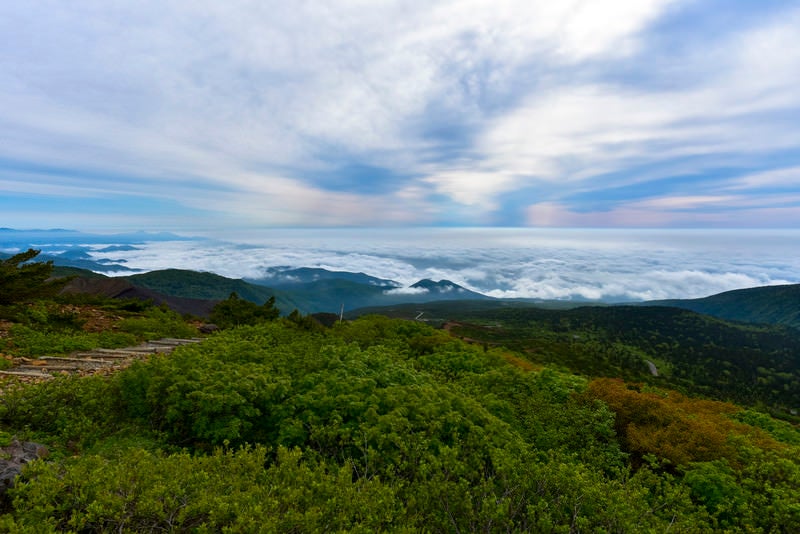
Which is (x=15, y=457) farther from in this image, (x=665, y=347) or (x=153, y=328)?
(x=665, y=347)

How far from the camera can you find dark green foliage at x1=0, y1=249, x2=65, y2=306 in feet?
55.0

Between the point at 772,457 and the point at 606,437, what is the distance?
146 inches

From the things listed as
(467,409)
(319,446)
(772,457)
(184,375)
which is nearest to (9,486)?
(184,375)

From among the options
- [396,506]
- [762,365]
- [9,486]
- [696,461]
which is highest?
[9,486]

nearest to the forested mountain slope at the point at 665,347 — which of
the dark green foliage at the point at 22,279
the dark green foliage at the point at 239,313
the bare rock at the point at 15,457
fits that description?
the dark green foliage at the point at 239,313

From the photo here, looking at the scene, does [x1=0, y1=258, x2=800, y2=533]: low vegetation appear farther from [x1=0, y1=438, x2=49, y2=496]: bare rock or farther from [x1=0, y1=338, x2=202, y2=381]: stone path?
[x1=0, y1=338, x2=202, y2=381]: stone path

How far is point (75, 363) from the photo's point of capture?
1263 centimetres

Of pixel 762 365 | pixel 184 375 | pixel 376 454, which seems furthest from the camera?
pixel 762 365

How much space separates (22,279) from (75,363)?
8758mm

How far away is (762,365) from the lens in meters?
A: 88.9

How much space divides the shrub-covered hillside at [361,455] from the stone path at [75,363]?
280 centimetres

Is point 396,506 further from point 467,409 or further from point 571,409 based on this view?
point 571,409

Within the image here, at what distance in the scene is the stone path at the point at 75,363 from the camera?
1116 centimetres

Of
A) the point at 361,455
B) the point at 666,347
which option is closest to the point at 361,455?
the point at 361,455
